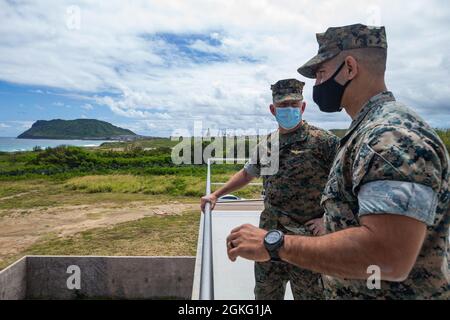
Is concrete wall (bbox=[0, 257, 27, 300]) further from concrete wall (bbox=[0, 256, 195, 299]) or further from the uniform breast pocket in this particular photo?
the uniform breast pocket

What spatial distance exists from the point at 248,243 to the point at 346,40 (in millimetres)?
840

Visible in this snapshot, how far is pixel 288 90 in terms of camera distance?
2695 millimetres

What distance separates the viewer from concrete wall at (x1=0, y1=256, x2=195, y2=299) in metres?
8.15

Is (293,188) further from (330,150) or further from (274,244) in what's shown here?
(274,244)

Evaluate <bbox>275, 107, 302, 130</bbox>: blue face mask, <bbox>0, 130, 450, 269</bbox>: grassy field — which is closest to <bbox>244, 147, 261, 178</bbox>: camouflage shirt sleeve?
<bbox>275, 107, 302, 130</bbox>: blue face mask

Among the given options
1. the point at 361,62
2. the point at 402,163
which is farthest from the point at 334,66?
the point at 402,163

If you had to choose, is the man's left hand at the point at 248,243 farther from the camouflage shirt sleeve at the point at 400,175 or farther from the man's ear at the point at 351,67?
the man's ear at the point at 351,67

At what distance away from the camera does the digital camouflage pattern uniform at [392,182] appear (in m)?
0.96

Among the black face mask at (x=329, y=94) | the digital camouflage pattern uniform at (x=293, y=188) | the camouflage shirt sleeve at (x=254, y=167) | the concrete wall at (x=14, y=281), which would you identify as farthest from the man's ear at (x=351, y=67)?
the concrete wall at (x=14, y=281)

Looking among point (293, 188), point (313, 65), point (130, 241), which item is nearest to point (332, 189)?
point (313, 65)

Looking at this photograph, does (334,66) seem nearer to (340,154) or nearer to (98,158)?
(340,154)

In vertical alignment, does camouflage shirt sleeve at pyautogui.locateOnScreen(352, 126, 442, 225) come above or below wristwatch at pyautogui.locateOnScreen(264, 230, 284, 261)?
above

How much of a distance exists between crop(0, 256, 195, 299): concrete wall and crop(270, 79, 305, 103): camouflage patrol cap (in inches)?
242

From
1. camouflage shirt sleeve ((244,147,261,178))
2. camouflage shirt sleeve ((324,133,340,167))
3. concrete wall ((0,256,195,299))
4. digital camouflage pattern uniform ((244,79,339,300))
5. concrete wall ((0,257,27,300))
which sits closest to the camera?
digital camouflage pattern uniform ((244,79,339,300))
